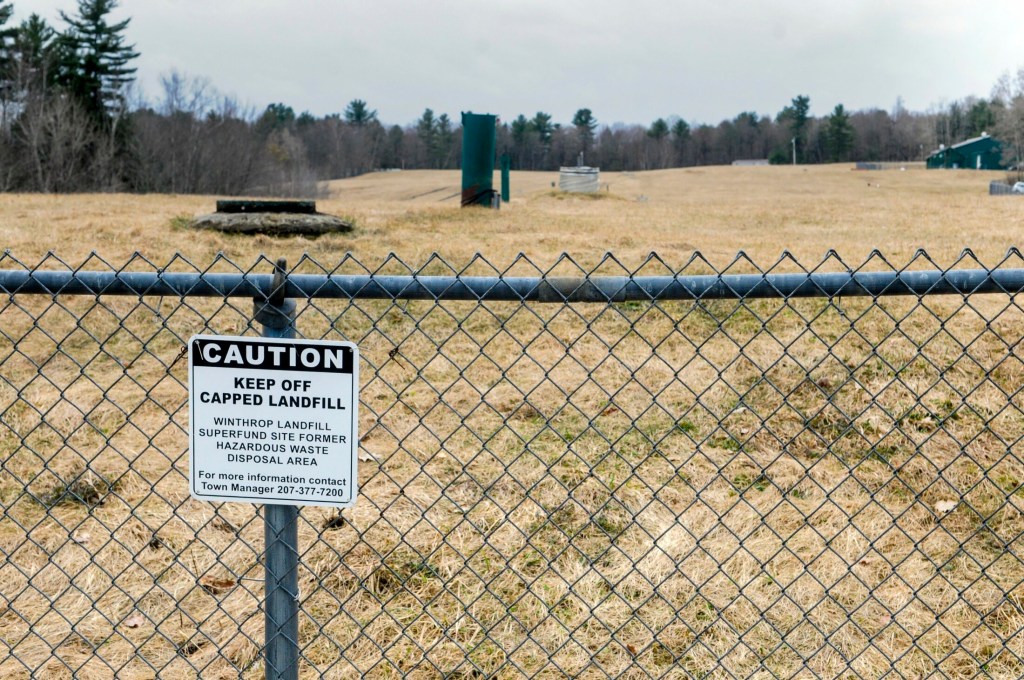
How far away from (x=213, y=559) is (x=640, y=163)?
106215 millimetres

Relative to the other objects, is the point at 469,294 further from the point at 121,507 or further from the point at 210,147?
the point at 210,147

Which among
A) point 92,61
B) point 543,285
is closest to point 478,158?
point 543,285

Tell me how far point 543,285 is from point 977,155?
Answer: 279 ft

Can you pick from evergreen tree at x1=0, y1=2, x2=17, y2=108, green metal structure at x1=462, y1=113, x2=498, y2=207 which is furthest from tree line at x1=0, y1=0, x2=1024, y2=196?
green metal structure at x1=462, y1=113, x2=498, y2=207

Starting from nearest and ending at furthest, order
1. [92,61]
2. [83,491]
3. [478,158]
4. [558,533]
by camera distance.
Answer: [558,533], [83,491], [478,158], [92,61]

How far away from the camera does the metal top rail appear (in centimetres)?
230

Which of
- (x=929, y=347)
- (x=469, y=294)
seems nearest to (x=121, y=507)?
(x=469, y=294)

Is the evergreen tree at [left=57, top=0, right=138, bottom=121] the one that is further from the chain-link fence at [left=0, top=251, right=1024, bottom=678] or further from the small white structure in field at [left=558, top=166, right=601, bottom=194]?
the chain-link fence at [left=0, top=251, right=1024, bottom=678]

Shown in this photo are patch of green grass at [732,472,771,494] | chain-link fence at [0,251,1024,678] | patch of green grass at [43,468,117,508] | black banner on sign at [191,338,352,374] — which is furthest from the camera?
Answer: patch of green grass at [732,472,771,494]

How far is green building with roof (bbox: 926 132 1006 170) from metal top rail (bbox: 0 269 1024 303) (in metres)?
81.7

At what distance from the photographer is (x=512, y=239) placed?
11.5 metres

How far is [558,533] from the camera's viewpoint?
160 inches

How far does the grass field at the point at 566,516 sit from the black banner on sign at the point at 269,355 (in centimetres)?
44

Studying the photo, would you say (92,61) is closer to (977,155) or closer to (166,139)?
(166,139)
